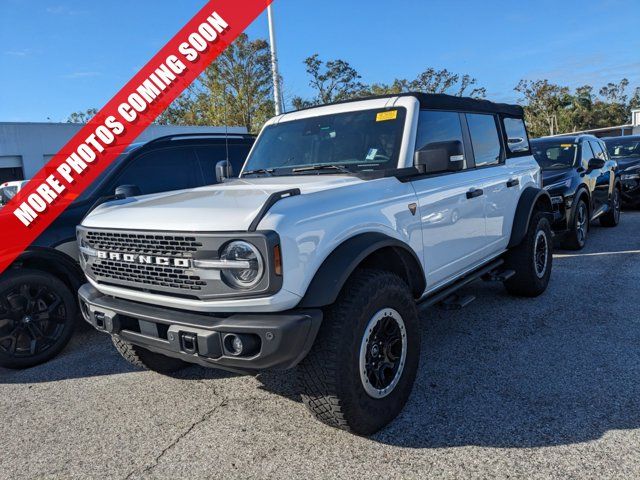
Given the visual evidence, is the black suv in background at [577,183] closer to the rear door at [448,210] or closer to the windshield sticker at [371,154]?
the rear door at [448,210]

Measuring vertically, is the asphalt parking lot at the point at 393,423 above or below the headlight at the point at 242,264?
below

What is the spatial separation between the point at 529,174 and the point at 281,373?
3.36 m

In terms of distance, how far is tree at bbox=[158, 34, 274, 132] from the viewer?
12.0 metres

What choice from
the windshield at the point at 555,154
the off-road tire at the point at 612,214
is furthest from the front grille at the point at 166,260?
the off-road tire at the point at 612,214

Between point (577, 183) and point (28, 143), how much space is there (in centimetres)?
3122

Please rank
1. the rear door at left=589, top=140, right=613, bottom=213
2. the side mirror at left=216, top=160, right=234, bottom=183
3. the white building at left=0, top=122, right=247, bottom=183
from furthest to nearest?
the white building at left=0, top=122, right=247, bottom=183
the rear door at left=589, top=140, right=613, bottom=213
the side mirror at left=216, top=160, right=234, bottom=183

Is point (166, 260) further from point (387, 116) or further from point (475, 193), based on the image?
point (475, 193)

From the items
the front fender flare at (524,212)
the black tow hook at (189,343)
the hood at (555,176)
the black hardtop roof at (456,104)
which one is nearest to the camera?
the black tow hook at (189,343)

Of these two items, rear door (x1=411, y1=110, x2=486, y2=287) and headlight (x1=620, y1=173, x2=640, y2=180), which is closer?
rear door (x1=411, y1=110, x2=486, y2=287)

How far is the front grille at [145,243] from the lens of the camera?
2500 mm

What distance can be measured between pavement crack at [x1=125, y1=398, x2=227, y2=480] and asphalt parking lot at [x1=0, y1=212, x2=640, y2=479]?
0.01m

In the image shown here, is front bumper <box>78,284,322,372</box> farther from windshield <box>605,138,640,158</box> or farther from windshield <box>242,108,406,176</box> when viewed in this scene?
windshield <box>605,138,640,158</box>

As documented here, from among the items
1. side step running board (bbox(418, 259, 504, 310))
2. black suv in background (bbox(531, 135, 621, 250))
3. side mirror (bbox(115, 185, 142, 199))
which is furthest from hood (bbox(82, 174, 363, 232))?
black suv in background (bbox(531, 135, 621, 250))

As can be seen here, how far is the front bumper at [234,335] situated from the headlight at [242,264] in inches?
6.9
